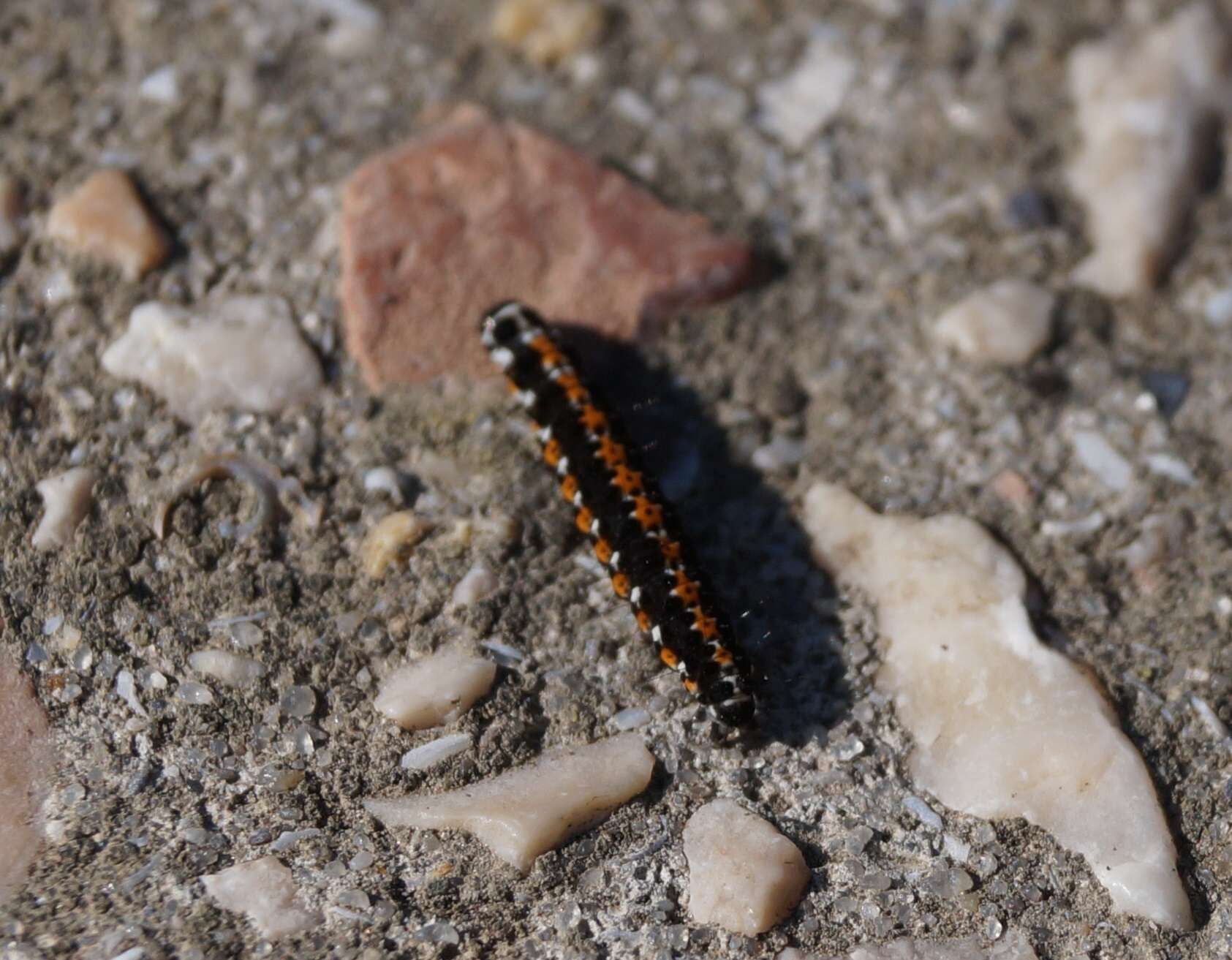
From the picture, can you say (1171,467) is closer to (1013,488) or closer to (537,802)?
(1013,488)

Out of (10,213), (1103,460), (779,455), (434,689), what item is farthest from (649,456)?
(10,213)

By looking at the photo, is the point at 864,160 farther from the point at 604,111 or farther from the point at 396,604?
the point at 396,604

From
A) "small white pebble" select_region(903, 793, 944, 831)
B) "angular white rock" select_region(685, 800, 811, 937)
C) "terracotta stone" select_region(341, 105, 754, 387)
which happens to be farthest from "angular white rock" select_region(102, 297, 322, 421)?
"small white pebble" select_region(903, 793, 944, 831)

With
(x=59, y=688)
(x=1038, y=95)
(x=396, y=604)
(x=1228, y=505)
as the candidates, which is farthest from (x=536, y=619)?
(x=1038, y=95)

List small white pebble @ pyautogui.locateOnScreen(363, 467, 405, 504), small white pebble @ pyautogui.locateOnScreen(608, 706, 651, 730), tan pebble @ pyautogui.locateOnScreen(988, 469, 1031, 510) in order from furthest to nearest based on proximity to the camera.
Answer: tan pebble @ pyautogui.locateOnScreen(988, 469, 1031, 510), small white pebble @ pyautogui.locateOnScreen(363, 467, 405, 504), small white pebble @ pyautogui.locateOnScreen(608, 706, 651, 730)

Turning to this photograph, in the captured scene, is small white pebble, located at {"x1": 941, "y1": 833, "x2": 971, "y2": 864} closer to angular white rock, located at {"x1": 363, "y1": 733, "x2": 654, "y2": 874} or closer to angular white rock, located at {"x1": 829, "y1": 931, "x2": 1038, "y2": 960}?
angular white rock, located at {"x1": 829, "y1": 931, "x2": 1038, "y2": 960}

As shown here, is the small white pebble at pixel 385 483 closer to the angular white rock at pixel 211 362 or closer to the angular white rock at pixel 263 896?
the angular white rock at pixel 211 362
